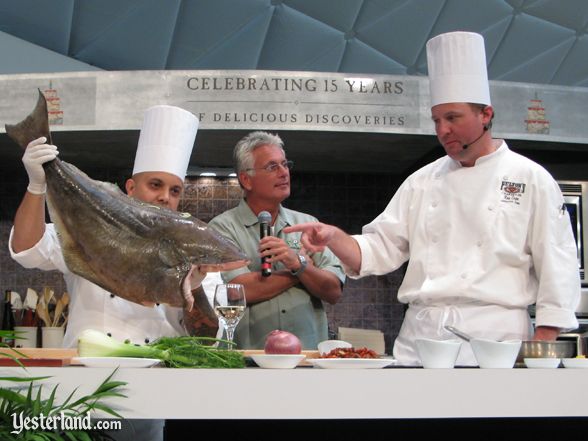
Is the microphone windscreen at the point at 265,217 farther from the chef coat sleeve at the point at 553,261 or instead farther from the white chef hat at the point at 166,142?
the chef coat sleeve at the point at 553,261

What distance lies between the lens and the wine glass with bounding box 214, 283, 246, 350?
2301 mm

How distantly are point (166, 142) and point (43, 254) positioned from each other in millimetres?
626

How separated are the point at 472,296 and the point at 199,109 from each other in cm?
297

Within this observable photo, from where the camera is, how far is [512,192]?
2.76 meters

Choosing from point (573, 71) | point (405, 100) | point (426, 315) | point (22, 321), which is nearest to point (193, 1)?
point (405, 100)

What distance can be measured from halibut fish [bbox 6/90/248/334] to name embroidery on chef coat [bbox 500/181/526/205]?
1103 millimetres

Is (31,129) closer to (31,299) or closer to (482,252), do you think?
(482,252)

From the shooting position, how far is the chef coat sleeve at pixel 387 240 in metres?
2.88

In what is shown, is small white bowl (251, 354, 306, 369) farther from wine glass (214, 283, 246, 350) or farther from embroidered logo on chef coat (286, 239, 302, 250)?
embroidered logo on chef coat (286, 239, 302, 250)

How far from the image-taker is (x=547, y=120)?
5449 millimetres

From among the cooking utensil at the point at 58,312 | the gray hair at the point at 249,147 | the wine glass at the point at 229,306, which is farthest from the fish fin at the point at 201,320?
the cooking utensil at the point at 58,312

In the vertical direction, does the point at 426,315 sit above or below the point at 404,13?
below

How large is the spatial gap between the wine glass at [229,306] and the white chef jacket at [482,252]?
2.10 feet

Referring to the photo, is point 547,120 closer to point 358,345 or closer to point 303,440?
point 358,345
